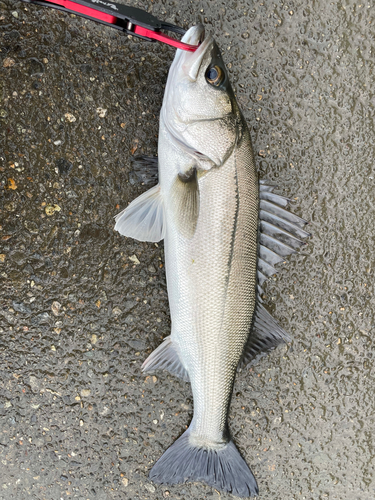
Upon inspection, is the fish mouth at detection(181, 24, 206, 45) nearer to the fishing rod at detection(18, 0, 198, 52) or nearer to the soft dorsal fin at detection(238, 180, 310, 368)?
the fishing rod at detection(18, 0, 198, 52)

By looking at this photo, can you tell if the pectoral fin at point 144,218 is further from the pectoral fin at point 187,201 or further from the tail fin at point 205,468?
the tail fin at point 205,468

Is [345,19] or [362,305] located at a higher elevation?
[345,19]

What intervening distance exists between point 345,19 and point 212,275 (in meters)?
1.55

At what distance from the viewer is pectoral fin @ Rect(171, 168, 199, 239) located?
4.52 ft

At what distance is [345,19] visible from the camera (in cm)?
182

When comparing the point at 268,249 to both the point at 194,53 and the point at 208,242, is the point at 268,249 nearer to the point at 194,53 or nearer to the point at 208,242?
the point at 208,242

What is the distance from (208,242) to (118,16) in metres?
0.90

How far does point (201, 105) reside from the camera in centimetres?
134

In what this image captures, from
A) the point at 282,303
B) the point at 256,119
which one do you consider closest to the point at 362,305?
the point at 282,303

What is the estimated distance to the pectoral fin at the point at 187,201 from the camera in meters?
1.38

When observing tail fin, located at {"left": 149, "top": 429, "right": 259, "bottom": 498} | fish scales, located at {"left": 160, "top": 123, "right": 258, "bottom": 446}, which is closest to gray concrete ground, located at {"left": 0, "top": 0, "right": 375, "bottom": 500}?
tail fin, located at {"left": 149, "top": 429, "right": 259, "bottom": 498}

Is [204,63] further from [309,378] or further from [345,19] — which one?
[309,378]

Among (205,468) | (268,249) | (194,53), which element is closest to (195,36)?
(194,53)

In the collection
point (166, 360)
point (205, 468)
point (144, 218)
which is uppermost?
point (144, 218)
